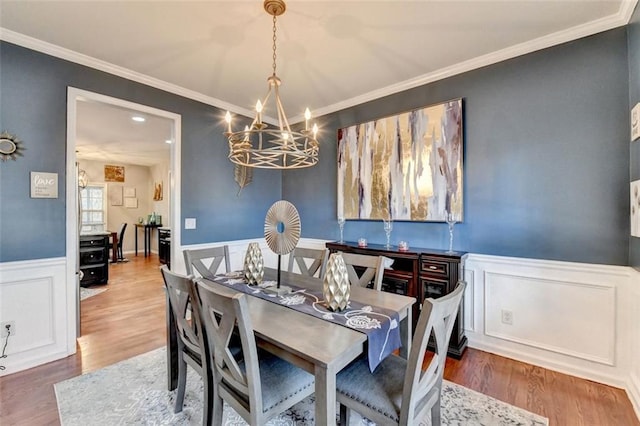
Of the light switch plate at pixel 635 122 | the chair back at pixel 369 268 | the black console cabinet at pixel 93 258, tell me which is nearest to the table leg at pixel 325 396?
the chair back at pixel 369 268

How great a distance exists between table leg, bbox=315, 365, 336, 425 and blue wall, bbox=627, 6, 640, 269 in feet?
7.31

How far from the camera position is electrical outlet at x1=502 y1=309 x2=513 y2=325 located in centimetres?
246

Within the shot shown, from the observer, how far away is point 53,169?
7.98ft

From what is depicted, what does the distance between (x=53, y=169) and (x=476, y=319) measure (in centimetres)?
401

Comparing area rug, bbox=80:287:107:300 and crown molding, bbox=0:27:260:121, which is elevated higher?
crown molding, bbox=0:27:260:121

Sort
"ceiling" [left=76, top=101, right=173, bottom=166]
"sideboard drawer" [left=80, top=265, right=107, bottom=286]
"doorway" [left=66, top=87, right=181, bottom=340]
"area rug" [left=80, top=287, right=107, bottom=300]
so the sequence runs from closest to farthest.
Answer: "doorway" [left=66, top=87, right=181, bottom=340] → "ceiling" [left=76, top=101, right=173, bottom=166] → "area rug" [left=80, top=287, right=107, bottom=300] → "sideboard drawer" [left=80, top=265, right=107, bottom=286]

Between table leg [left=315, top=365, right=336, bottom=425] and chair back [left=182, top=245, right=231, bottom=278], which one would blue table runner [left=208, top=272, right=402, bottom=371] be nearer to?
table leg [left=315, top=365, right=336, bottom=425]

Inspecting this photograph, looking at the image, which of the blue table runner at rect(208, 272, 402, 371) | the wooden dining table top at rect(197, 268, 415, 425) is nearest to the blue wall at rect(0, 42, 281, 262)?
the blue table runner at rect(208, 272, 402, 371)

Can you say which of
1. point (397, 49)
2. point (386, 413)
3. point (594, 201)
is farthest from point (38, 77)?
point (594, 201)

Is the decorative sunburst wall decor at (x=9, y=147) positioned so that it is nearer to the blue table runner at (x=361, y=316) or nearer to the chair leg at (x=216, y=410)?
the blue table runner at (x=361, y=316)

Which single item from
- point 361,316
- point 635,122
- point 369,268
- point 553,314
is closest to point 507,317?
point 553,314

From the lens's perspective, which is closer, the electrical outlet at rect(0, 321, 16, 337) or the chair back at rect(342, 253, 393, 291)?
the chair back at rect(342, 253, 393, 291)

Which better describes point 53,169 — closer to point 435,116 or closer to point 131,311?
→ point 131,311

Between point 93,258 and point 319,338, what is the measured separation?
5158 millimetres
